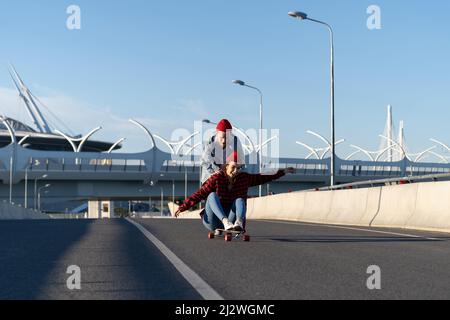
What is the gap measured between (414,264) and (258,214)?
27.8m

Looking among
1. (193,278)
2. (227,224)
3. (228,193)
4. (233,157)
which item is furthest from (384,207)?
(193,278)

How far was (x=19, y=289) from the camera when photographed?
6.05 metres

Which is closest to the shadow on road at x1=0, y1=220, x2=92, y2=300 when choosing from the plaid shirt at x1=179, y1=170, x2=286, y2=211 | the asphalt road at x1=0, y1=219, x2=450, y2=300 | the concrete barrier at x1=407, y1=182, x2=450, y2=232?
the asphalt road at x1=0, y1=219, x2=450, y2=300

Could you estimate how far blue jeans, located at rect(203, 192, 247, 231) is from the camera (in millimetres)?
10914

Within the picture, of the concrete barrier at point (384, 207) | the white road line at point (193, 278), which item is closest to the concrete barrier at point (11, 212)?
the concrete barrier at point (384, 207)

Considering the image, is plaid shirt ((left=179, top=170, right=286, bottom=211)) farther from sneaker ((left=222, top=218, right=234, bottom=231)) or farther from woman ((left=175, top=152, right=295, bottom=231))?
sneaker ((left=222, top=218, right=234, bottom=231))

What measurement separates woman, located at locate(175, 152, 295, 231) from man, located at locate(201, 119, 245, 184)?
110 millimetres

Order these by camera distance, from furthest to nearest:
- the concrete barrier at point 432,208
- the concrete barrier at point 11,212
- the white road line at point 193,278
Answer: the concrete barrier at point 11,212 → the concrete barrier at point 432,208 → the white road line at point 193,278

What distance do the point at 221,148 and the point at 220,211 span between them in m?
0.97

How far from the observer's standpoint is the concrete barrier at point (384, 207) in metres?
15.1

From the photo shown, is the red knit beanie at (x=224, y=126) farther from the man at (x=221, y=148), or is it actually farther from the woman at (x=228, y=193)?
the woman at (x=228, y=193)

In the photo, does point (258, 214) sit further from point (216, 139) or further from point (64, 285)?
point (64, 285)

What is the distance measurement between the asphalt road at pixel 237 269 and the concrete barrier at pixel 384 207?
3314 millimetres
